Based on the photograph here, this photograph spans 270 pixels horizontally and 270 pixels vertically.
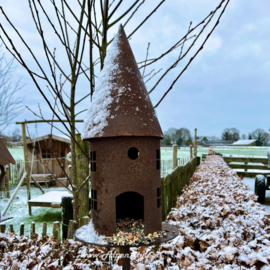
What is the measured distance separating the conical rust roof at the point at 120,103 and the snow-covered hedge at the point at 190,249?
4.94 ft

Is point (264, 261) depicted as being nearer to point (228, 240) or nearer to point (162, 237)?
point (228, 240)

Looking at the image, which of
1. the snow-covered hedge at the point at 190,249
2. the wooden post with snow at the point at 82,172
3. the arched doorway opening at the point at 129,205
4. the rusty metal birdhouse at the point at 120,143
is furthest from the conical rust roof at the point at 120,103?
the wooden post with snow at the point at 82,172

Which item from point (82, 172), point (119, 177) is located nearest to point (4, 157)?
point (82, 172)

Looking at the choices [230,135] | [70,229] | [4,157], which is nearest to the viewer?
[4,157]

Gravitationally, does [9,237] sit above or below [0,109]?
below

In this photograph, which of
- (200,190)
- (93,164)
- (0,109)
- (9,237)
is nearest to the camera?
(93,164)

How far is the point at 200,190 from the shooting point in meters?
5.07

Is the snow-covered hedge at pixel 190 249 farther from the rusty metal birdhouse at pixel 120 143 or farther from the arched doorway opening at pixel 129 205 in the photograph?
the rusty metal birdhouse at pixel 120 143

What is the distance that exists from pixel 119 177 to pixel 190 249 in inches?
60.0

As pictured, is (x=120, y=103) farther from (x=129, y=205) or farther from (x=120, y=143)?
(x=129, y=205)

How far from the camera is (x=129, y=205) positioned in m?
2.13

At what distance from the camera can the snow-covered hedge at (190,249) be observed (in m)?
2.31

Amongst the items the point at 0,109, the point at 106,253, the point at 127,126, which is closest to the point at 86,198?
the point at 106,253

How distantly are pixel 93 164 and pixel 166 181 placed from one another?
9.83 ft
